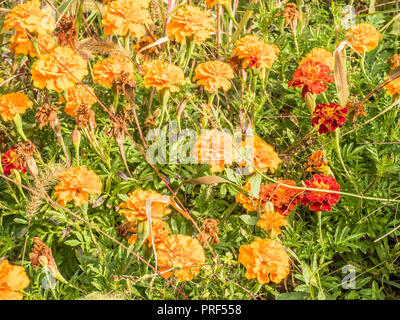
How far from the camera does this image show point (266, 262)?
0.95 m

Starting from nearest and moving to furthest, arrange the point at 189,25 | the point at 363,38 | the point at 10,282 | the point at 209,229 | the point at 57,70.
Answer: the point at 10,282
the point at 209,229
the point at 57,70
the point at 189,25
the point at 363,38

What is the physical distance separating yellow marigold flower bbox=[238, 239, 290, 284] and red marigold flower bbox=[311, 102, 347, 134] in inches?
13.3

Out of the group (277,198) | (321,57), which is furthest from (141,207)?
(321,57)

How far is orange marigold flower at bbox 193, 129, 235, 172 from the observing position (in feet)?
3.50

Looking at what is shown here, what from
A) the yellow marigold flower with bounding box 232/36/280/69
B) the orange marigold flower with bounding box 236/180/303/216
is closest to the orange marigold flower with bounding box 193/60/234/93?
the yellow marigold flower with bounding box 232/36/280/69

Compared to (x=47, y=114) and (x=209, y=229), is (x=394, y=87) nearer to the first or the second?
(x=209, y=229)

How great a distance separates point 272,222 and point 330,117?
30cm

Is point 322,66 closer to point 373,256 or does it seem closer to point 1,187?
point 373,256

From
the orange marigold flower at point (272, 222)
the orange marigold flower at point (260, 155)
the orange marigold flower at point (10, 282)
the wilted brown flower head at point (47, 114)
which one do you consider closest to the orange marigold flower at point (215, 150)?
the orange marigold flower at point (260, 155)

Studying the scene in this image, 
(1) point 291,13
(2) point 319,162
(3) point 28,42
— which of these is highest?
(1) point 291,13

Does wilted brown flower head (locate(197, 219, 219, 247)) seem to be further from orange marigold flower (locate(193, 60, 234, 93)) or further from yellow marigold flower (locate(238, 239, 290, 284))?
orange marigold flower (locate(193, 60, 234, 93))

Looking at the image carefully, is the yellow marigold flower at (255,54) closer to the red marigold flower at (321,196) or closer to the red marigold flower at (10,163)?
the red marigold flower at (321,196)

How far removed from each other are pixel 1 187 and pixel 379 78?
A: 4.20 feet
